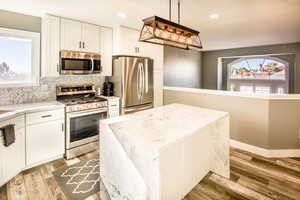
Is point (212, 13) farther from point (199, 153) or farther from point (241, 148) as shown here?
point (241, 148)

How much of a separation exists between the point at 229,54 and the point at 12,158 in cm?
685

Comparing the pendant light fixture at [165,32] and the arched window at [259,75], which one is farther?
the arched window at [259,75]

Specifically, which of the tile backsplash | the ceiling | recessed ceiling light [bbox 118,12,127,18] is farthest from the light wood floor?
recessed ceiling light [bbox 118,12,127,18]

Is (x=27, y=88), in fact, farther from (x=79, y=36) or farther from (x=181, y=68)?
(x=181, y=68)

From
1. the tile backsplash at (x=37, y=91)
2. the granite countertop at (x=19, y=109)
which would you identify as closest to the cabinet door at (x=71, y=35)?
the tile backsplash at (x=37, y=91)

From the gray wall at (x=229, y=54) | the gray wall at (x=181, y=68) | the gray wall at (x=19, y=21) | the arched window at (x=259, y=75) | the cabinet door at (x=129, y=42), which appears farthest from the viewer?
the arched window at (x=259, y=75)

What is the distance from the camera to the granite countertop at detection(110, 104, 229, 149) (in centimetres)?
158

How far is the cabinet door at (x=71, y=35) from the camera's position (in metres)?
3.10

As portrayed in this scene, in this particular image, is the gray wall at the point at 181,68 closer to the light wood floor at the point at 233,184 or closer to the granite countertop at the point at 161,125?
the granite countertop at the point at 161,125

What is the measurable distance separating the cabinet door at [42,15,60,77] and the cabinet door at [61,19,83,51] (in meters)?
0.08

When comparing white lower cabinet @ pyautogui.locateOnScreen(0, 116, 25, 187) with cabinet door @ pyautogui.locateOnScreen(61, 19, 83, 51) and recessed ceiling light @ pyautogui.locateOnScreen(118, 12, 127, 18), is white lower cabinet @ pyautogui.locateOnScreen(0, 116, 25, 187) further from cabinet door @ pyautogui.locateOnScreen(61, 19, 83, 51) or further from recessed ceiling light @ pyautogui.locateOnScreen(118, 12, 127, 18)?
recessed ceiling light @ pyautogui.locateOnScreen(118, 12, 127, 18)

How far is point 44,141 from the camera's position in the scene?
280 centimetres

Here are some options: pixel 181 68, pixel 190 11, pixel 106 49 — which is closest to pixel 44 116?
pixel 106 49

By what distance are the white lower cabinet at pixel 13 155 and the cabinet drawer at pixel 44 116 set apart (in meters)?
0.11
